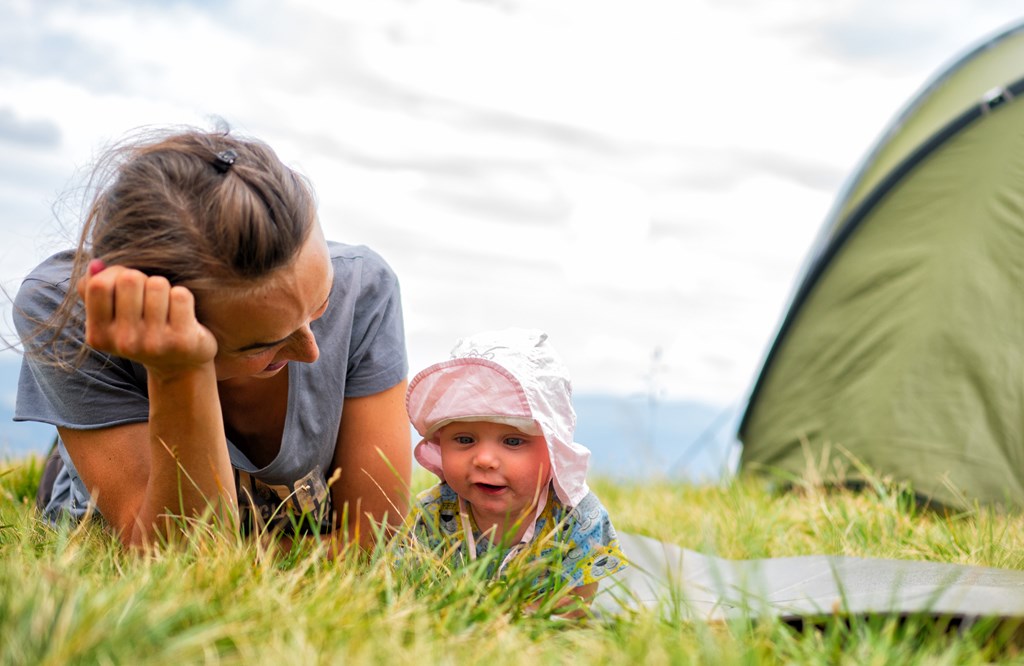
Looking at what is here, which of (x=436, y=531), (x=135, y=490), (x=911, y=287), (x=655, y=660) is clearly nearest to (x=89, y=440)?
(x=135, y=490)

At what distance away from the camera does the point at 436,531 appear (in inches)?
100

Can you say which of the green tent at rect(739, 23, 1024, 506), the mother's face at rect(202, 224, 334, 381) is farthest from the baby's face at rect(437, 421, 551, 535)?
the green tent at rect(739, 23, 1024, 506)

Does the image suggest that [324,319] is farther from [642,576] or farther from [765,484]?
[765,484]

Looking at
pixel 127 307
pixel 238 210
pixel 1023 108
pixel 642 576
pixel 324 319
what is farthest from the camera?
pixel 1023 108

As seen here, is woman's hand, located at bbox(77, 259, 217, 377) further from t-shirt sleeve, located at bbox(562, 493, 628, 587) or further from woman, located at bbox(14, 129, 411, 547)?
t-shirt sleeve, located at bbox(562, 493, 628, 587)

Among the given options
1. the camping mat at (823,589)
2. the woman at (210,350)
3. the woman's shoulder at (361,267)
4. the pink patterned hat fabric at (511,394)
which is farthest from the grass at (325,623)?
the woman's shoulder at (361,267)

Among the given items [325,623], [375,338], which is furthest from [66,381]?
[325,623]

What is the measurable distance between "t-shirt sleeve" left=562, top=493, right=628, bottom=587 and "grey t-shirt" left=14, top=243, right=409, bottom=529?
624mm

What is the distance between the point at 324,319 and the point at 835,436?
9.90 ft

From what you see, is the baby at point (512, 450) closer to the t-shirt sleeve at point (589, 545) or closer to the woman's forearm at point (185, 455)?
the t-shirt sleeve at point (589, 545)

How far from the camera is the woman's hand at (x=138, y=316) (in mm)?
1955

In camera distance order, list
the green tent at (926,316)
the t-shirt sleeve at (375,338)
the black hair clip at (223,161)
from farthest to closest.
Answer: the green tent at (926,316) → the t-shirt sleeve at (375,338) → the black hair clip at (223,161)

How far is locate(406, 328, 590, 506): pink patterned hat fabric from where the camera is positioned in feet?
8.16

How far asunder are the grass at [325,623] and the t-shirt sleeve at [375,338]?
1.77 feet
